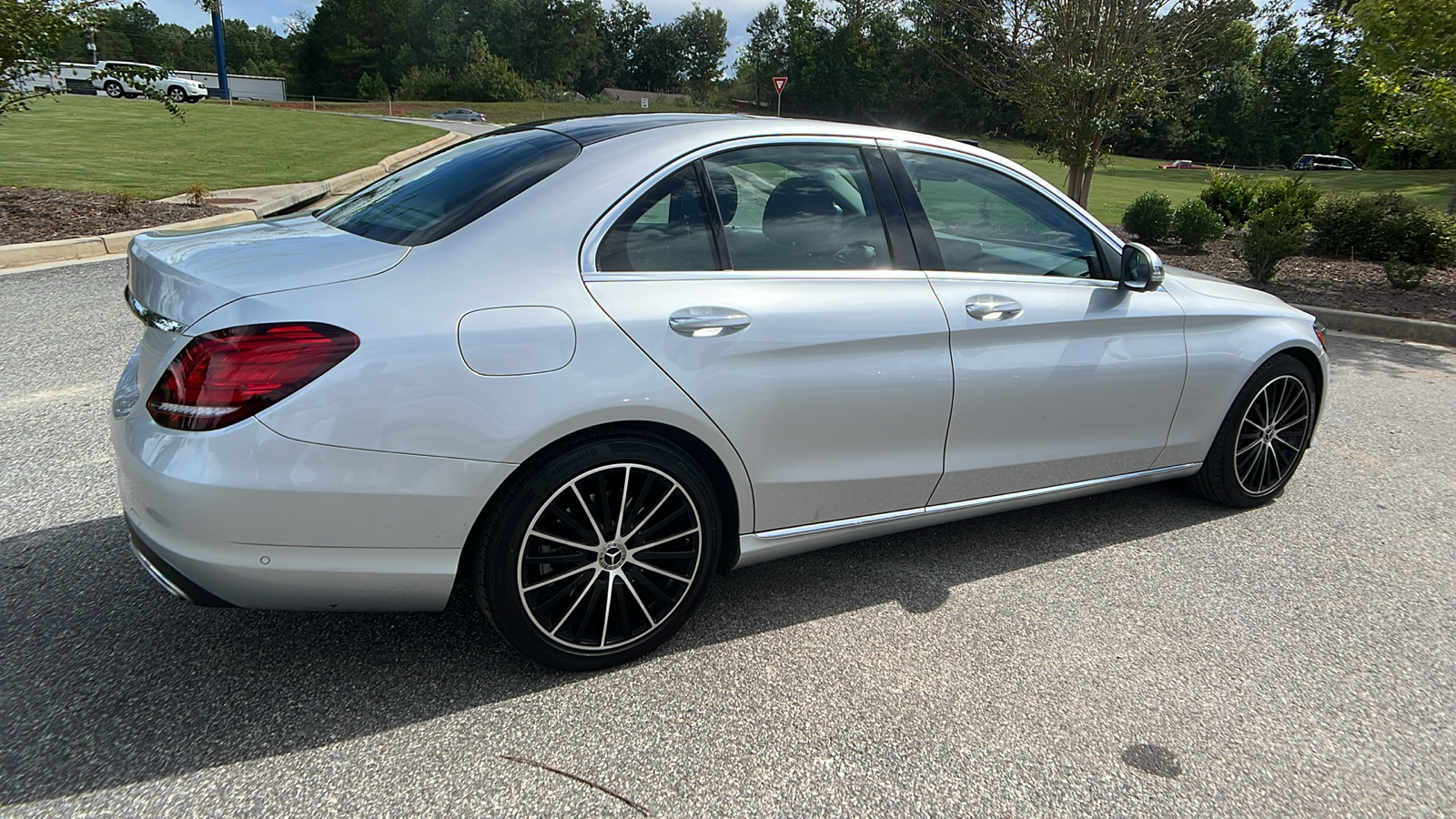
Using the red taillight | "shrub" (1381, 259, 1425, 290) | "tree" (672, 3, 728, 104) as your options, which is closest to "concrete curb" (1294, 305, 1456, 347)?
"shrub" (1381, 259, 1425, 290)

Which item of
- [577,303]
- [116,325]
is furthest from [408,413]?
[116,325]

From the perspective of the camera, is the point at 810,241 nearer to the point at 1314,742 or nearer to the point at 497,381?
the point at 497,381

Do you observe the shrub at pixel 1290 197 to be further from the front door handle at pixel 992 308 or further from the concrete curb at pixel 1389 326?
the front door handle at pixel 992 308

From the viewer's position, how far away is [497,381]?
98.1 inches

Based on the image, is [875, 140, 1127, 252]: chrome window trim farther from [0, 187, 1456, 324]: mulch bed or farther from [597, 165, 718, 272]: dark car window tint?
[0, 187, 1456, 324]: mulch bed

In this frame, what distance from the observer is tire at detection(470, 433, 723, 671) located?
2.60 meters

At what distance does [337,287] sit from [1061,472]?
8.93 feet

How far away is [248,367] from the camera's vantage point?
2.33 metres

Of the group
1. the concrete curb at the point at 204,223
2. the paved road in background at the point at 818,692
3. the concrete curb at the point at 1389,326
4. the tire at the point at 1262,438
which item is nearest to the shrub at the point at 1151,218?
the concrete curb at the point at 1389,326

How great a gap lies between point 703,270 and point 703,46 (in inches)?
4808

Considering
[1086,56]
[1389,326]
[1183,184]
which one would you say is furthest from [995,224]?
[1183,184]

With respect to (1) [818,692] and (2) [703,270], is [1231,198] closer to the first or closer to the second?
(2) [703,270]

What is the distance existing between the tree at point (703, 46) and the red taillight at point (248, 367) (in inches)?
4629

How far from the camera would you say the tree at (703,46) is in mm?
115125
